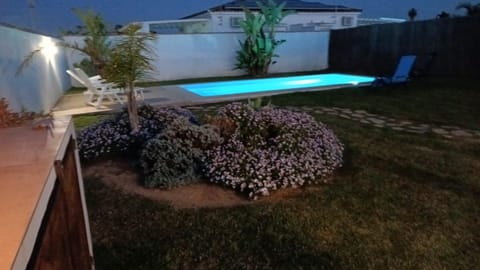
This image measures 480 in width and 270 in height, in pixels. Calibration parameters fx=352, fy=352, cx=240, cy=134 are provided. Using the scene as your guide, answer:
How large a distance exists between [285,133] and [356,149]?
1.18 metres

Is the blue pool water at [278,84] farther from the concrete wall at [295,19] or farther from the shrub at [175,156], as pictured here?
the shrub at [175,156]

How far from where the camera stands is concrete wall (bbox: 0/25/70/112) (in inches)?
207

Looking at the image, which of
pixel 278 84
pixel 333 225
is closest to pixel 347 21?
pixel 278 84

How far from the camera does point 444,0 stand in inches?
842

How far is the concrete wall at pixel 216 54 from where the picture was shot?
1515 cm

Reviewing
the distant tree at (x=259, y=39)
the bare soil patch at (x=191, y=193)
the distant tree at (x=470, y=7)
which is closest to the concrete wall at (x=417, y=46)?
the distant tree at (x=470, y=7)

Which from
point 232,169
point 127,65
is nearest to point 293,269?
point 232,169

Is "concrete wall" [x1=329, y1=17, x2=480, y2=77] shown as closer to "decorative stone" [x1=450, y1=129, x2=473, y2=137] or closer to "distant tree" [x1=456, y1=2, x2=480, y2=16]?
"distant tree" [x1=456, y1=2, x2=480, y2=16]

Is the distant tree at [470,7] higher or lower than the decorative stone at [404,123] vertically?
higher

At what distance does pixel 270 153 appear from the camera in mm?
3723

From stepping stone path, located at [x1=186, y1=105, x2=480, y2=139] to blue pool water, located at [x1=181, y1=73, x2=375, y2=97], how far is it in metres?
4.27

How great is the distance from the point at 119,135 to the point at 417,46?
1085cm

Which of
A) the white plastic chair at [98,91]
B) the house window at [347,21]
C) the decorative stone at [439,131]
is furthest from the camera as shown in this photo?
the house window at [347,21]

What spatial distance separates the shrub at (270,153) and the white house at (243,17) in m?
14.9
